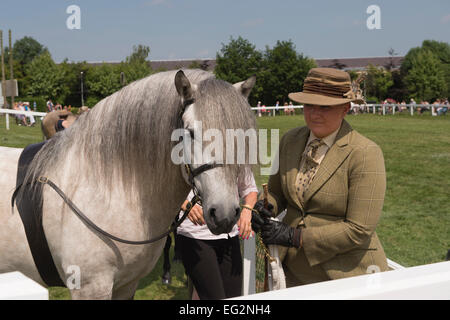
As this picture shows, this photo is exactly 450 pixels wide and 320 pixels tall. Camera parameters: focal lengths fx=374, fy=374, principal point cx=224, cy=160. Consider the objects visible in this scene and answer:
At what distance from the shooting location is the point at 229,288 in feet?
9.68

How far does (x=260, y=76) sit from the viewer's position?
47594 millimetres

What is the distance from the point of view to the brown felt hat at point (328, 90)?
2095mm

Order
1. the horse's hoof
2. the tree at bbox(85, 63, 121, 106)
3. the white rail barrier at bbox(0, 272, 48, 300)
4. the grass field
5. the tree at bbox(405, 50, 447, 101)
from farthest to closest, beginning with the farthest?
the tree at bbox(85, 63, 121, 106)
the tree at bbox(405, 50, 447, 101)
the grass field
the horse's hoof
the white rail barrier at bbox(0, 272, 48, 300)

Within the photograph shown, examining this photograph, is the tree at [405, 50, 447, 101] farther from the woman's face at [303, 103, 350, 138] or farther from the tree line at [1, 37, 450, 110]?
the woman's face at [303, 103, 350, 138]

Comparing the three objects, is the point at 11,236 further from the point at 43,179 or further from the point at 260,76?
the point at 260,76

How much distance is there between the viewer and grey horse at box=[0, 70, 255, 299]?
7.38 feet

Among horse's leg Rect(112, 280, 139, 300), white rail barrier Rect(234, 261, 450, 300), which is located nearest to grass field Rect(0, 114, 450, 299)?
horse's leg Rect(112, 280, 139, 300)

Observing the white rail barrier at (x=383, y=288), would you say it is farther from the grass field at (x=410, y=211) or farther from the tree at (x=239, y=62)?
the tree at (x=239, y=62)

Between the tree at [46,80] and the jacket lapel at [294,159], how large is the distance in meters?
66.6

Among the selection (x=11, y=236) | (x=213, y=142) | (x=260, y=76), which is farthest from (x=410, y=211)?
(x=260, y=76)

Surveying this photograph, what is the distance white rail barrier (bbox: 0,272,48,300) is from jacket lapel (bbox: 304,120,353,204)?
1.54 metres

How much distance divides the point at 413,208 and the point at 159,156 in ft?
24.0

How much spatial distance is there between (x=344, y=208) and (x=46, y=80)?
68.5 m
